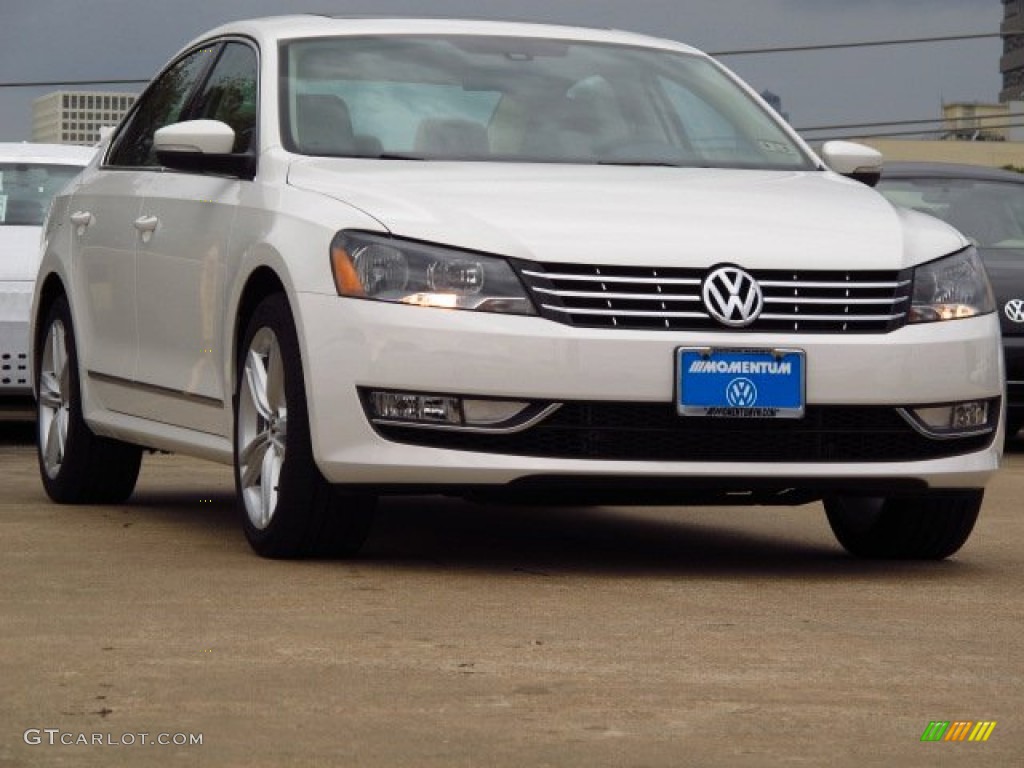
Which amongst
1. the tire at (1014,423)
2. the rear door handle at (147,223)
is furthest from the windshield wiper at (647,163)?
the tire at (1014,423)

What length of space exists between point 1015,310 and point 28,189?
5579 millimetres

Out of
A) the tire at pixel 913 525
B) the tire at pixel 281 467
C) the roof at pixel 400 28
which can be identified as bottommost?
the tire at pixel 913 525

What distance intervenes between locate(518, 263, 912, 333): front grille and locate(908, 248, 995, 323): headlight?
0.59 ft

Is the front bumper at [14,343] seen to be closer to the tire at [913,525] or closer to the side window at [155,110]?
the side window at [155,110]

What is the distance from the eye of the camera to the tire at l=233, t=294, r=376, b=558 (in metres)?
7.42

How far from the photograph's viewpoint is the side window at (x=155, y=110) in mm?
9414

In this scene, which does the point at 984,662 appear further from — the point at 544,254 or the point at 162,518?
the point at 162,518

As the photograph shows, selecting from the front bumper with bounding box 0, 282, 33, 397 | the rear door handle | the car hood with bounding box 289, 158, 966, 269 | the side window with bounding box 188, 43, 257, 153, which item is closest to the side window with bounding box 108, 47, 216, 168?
the side window with bounding box 188, 43, 257, 153

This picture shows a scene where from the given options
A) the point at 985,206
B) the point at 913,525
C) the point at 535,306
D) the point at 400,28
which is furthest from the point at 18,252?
the point at 535,306

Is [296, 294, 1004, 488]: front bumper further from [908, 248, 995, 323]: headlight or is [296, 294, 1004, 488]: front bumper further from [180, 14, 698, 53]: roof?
[180, 14, 698, 53]: roof

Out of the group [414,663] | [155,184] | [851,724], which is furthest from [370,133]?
[851,724]

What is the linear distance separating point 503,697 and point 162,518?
428cm

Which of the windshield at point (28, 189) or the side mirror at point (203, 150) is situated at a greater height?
the side mirror at point (203, 150)

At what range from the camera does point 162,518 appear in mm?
9297
